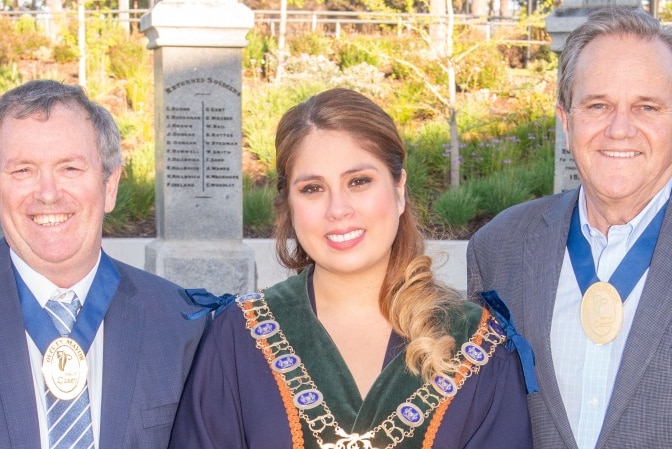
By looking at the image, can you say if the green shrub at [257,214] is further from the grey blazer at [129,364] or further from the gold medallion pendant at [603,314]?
the gold medallion pendant at [603,314]

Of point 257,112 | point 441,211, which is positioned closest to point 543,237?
point 441,211

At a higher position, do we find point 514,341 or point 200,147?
point 200,147

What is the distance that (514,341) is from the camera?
288 centimetres

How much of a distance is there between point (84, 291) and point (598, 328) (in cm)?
162

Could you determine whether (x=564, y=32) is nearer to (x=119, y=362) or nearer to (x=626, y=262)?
(x=626, y=262)

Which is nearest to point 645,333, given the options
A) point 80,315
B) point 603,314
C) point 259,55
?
point 603,314

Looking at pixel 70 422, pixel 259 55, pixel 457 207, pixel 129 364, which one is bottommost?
pixel 457 207

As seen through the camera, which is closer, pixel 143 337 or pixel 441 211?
pixel 143 337

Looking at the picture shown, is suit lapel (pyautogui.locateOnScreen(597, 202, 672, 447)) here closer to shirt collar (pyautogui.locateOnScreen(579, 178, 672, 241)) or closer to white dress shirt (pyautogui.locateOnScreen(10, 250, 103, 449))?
shirt collar (pyautogui.locateOnScreen(579, 178, 672, 241))

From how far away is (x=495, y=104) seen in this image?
637 inches

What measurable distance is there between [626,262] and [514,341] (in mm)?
490

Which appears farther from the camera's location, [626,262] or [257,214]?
[257,214]

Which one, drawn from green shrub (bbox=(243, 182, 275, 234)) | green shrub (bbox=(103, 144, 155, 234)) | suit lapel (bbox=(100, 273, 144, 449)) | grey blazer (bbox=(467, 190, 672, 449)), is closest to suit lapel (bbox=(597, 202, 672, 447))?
grey blazer (bbox=(467, 190, 672, 449))

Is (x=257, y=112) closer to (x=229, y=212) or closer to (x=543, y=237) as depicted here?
(x=229, y=212)
